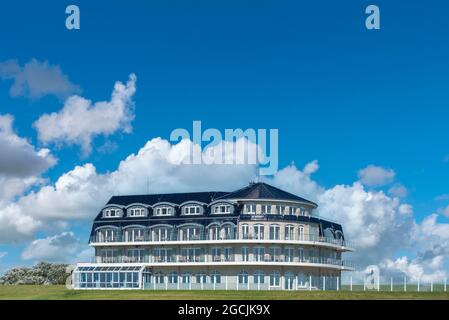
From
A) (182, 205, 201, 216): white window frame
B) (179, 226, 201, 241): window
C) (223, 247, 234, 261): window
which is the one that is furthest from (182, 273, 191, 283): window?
(182, 205, 201, 216): white window frame

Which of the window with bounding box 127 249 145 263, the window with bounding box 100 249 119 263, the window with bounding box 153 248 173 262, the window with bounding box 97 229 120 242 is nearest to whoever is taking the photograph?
the window with bounding box 153 248 173 262

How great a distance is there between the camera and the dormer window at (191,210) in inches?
3772

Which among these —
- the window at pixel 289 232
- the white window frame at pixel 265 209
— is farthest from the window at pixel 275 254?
the white window frame at pixel 265 209

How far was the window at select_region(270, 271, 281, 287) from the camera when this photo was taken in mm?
90625

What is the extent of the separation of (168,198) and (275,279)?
1654 centimetres

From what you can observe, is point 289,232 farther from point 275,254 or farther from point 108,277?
point 108,277

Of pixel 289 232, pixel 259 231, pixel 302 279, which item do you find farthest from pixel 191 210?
pixel 302 279

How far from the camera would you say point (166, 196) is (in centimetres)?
9981

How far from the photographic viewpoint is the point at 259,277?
90.9 m

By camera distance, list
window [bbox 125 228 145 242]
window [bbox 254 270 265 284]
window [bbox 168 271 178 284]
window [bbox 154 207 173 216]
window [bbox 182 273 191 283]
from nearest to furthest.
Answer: window [bbox 254 270 265 284]
window [bbox 182 273 191 283]
window [bbox 168 271 178 284]
window [bbox 125 228 145 242]
window [bbox 154 207 173 216]

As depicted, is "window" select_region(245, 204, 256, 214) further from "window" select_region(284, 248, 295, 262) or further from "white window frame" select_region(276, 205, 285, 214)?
"window" select_region(284, 248, 295, 262)

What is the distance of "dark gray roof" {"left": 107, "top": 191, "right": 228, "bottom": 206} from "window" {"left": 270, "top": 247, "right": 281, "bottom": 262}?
31.1 ft

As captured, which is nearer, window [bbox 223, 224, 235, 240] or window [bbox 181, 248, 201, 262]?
window [bbox 223, 224, 235, 240]
